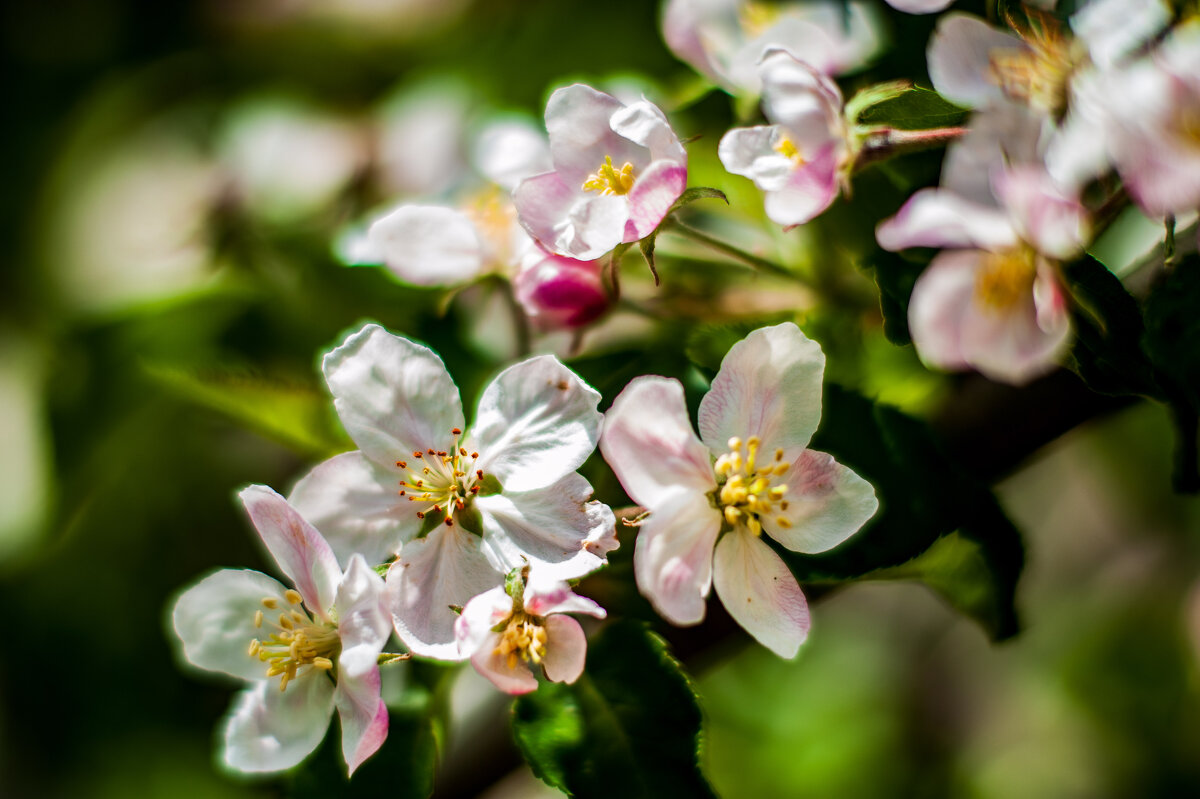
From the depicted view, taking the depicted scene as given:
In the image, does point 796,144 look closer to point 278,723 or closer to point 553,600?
point 553,600

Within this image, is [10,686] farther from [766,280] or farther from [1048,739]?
[1048,739]

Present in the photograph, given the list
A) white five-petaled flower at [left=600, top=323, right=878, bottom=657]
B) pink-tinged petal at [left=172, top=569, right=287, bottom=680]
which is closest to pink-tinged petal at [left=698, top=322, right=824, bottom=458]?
white five-petaled flower at [left=600, top=323, right=878, bottom=657]

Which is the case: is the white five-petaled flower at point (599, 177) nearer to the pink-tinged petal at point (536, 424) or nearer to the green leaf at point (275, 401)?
the pink-tinged petal at point (536, 424)

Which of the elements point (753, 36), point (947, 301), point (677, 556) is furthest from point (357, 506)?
point (753, 36)

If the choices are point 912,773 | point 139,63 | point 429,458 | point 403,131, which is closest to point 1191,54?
point 429,458

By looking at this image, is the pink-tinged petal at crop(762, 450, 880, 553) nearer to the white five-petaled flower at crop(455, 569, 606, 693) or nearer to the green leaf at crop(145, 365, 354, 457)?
the white five-petaled flower at crop(455, 569, 606, 693)

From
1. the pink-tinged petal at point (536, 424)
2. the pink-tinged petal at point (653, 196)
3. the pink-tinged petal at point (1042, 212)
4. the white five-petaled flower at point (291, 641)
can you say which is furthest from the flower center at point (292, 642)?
the pink-tinged petal at point (1042, 212)

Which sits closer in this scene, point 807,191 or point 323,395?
point 807,191
